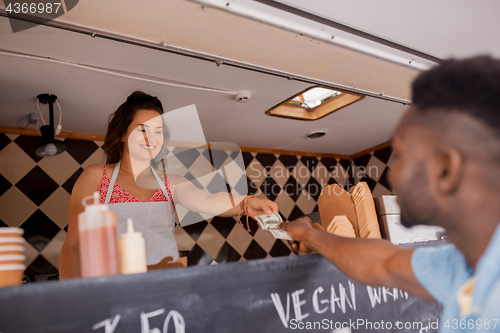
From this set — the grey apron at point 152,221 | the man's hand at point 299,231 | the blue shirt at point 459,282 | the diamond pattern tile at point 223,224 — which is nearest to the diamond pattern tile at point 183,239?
the diamond pattern tile at point 223,224

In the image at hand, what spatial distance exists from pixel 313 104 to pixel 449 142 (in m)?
2.19

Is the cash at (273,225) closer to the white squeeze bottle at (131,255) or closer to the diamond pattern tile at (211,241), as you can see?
the white squeeze bottle at (131,255)

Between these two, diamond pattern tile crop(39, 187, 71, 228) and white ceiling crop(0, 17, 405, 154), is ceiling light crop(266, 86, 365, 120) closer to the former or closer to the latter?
white ceiling crop(0, 17, 405, 154)

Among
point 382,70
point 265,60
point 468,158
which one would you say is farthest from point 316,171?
point 468,158

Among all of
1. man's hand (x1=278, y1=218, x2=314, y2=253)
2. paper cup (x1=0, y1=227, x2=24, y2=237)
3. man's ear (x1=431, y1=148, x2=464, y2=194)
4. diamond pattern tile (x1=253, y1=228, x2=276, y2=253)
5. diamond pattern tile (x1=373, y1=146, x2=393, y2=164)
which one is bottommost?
diamond pattern tile (x1=253, y1=228, x2=276, y2=253)

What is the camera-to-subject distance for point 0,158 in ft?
7.88

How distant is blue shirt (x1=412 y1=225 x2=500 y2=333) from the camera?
511mm

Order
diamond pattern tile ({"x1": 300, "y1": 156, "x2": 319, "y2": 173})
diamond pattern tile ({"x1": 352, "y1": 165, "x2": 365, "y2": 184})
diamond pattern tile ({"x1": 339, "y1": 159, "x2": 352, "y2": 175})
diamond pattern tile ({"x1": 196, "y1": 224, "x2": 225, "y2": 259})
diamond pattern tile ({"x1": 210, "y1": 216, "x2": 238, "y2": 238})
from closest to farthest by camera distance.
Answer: diamond pattern tile ({"x1": 196, "y1": 224, "x2": 225, "y2": 259}) → diamond pattern tile ({"x1": 210, "y1": 216, "x2": 238, "y2": 238}) → diamond pattern tile ({"x1": 300, "y1": 156, "x2": 319, "y2": 173}) → diamond pattern tile ({"x1": 352, "y1": 165, "x2": 365, "y2": 184}) → diamond pattern tile ({"x1": 339, "y1": 159, "x2": 352, "y2": 175})

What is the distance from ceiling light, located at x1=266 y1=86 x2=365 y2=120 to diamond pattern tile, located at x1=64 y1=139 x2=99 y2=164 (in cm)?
147

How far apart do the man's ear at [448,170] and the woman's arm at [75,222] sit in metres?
0.99

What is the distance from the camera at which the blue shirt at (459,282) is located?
0.51m

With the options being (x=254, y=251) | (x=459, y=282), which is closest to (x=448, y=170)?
(x=459, y=282)

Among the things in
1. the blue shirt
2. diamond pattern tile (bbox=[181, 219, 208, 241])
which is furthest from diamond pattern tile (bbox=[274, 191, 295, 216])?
the blue shirt

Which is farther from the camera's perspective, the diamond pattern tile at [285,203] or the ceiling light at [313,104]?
the diamond pattern tile at [285,203]
